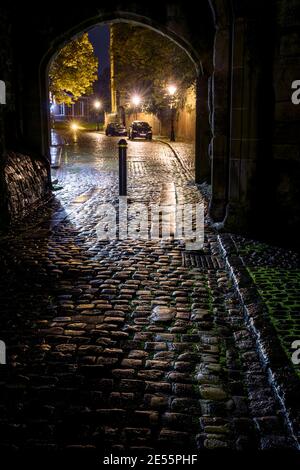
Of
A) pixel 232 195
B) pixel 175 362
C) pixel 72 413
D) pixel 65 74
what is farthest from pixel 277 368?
pixel 65 74

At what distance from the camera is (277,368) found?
10.8ft

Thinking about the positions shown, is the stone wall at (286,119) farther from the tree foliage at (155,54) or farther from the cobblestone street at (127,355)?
the tree foliage at (155,54)

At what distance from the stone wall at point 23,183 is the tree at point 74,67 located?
47.3ft

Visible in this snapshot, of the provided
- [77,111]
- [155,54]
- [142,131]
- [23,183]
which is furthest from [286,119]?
[77,111]

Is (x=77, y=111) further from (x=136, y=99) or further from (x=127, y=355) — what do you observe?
(x=127, y=355)

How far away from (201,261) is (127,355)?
2738mm

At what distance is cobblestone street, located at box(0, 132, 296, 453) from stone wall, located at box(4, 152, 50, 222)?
1.72 meters

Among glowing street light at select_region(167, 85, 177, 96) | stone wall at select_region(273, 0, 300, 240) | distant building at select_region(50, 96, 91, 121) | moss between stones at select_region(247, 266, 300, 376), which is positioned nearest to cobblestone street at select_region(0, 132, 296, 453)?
moss between stones at select_region(247, 266, 300, 376)

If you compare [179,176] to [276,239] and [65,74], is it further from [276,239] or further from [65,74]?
[65,74]

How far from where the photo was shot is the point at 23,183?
945 cm

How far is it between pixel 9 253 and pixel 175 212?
152 inches

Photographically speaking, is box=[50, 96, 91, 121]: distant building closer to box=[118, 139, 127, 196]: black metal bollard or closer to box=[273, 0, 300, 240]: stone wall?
box=[118, 139, 127, 196]: black metal bollard

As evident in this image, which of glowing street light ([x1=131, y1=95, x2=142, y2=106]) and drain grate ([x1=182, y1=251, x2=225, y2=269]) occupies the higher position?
glowing street light ([x1=131, y1=95, x2=142, y2=106])

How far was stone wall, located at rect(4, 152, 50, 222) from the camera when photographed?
8556 millimetres
